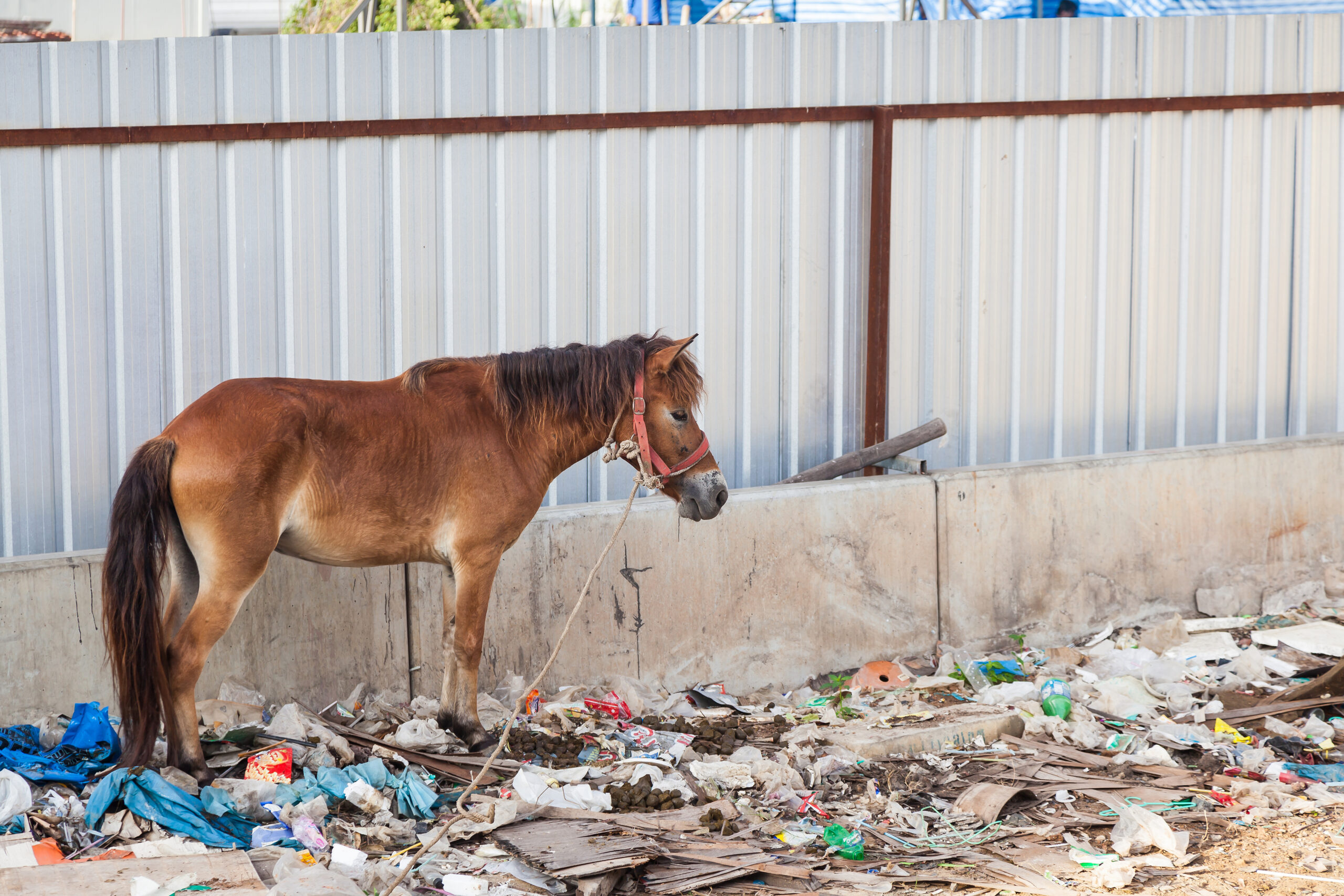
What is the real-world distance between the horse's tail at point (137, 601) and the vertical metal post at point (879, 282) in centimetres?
419

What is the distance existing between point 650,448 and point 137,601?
7.21ft

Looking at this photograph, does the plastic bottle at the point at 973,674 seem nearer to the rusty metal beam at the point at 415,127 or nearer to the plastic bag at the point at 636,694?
the plastic bag at the point at 636,694

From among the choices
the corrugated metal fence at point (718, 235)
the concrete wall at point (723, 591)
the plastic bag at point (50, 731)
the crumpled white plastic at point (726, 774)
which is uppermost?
the corrugated metal fence at point (718, 235)

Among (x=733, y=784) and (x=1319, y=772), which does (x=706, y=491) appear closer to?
(x=733, y=784)

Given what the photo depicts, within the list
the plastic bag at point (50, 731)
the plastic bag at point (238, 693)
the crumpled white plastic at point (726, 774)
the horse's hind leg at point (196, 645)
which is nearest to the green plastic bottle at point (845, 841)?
the crumpled white plastic at point (726, 774)

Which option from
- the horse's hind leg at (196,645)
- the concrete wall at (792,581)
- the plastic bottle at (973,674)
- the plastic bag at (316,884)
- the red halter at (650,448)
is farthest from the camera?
the plastic bottle at (973,674)

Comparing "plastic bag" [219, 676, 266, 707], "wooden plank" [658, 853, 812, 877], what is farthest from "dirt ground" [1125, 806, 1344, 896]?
"plastic bag" [219, 676, 266, 707]

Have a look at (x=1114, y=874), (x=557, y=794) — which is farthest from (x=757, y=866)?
(x=1114, y=874)

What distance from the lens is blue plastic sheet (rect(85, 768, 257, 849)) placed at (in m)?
4.70

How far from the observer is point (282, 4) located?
1675 centimetres

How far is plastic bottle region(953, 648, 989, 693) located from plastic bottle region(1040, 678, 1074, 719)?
0.32m

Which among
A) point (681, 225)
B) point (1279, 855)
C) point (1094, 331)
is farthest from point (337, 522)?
point (1094, 331)

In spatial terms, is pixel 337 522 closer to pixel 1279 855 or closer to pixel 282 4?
pixel 1279 855

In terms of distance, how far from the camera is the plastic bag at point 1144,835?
4.80 metres
